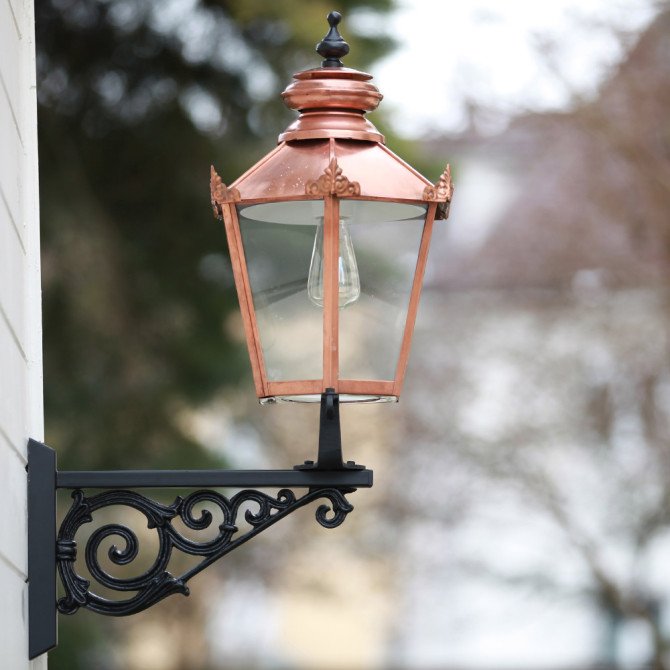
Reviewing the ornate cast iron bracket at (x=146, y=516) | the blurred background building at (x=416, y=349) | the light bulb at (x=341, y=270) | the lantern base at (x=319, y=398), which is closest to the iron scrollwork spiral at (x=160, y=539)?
the ornate cast iron bracket at (x=146, y=516)

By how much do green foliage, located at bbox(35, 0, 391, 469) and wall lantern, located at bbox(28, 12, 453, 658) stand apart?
209 inches

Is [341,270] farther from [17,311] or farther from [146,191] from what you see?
[146,191]

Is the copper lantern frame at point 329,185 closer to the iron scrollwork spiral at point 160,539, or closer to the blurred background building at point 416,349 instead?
the iron scrollwork spiral at point 160,539

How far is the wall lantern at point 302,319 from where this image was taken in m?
2.07

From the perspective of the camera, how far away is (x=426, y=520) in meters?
12.4

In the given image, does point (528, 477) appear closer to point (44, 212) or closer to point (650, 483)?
point (650, 483)

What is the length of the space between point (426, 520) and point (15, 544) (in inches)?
419

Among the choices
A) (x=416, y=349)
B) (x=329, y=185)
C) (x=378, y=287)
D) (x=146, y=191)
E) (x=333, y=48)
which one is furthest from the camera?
(x=416, y=349)

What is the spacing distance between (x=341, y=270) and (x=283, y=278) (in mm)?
107

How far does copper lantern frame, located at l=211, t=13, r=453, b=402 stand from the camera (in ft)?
6.81

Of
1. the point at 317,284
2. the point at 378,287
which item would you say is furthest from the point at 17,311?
the point at 378,287

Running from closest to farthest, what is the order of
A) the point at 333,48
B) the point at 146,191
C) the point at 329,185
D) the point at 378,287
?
the point at 329,185 → the point at 378,287 → the point at 333,48 → the point at 146,191

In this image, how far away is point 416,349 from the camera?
12289 mm

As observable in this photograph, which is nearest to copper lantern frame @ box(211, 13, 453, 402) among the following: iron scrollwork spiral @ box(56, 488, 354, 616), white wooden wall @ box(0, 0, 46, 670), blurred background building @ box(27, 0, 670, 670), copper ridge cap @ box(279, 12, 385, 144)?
copper ridge cap @ box(279, 12, 385, 144)
